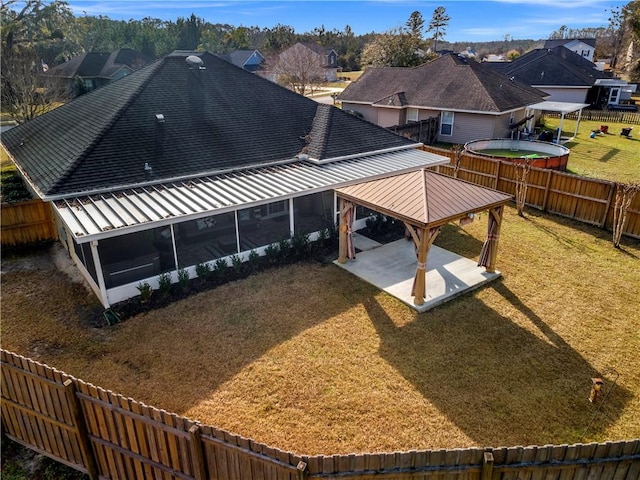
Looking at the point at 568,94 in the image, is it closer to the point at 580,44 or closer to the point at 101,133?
the point at 580,44

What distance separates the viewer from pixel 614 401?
788cm

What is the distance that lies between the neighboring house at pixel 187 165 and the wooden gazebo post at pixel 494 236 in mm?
4480

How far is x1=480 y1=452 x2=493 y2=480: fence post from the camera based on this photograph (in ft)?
15.2

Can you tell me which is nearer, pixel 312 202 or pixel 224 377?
pixel 224 377

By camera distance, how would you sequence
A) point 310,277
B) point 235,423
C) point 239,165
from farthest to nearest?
point 239,165 → point 310,277 → point 235,423

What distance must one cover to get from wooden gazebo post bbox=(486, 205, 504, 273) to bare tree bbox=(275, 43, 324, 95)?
158ft

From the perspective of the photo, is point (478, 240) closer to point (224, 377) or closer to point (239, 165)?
point (239, 165)

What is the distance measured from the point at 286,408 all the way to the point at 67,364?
4.87 m

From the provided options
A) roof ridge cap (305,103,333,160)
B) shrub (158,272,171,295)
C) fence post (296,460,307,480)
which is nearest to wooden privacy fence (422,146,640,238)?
roof ridge cap (305,103,333,160)

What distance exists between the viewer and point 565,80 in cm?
4053

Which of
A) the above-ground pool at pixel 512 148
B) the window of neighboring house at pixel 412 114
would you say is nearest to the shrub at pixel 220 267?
the above-ground pool at pixel 512 148

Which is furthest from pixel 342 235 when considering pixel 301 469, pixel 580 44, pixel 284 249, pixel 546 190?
pixel 580 44

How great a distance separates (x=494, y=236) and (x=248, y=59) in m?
78.1

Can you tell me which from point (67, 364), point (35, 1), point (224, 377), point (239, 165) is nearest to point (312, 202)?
point (239, 165)
